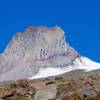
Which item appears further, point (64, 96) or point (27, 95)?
point (27, 95)

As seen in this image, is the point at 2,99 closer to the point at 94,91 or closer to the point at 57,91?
the point at 57,91

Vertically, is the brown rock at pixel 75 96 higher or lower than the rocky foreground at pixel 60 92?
lower

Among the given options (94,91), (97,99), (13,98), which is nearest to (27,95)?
(13,98)

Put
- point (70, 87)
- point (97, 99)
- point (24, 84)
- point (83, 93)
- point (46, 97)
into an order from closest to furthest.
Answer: point (97, 99)
point (83, 93)
point (46, 97)
point (70, 87)
point (24, 84)

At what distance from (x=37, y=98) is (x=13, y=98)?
2.40 meters

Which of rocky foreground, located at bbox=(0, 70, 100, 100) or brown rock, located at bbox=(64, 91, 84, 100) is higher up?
rocky foreground, located at bbox=(0, 70, 100, 100)

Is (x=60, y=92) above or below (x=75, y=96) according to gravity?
above

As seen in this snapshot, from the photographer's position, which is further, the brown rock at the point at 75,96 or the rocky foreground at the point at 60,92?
the rocky foreground at the point at 60,92

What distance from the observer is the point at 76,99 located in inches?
1304

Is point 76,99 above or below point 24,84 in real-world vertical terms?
below

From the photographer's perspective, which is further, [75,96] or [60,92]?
[60,92]

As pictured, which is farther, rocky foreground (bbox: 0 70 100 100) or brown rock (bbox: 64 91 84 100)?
rocky foreground (bbox: 0 70 100 100)

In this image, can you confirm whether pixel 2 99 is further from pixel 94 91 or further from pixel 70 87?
pixel 94 91

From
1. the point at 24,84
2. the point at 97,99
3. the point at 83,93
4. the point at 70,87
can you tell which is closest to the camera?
the point at 97,99
